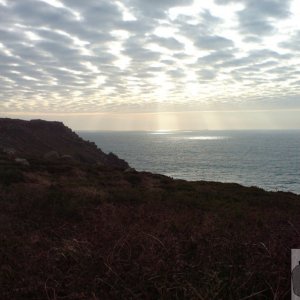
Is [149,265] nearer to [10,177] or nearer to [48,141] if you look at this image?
[10,177]

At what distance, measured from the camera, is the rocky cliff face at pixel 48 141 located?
181 ft

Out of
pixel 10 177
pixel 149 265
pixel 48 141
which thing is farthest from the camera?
pixel 48 141

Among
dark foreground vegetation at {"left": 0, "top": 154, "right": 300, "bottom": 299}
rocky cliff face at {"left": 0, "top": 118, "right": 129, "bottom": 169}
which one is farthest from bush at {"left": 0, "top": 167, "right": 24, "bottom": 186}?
rocky cliff face at {"left": 0, "top": 118, "right": 129, "bottom": 169}

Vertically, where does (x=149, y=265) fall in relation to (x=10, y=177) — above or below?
above

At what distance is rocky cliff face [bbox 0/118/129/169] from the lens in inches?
2178

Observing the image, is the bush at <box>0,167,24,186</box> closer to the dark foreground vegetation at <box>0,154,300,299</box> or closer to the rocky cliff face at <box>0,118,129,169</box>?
the dark foreground vegetation at <box>0,154,300,299</box>

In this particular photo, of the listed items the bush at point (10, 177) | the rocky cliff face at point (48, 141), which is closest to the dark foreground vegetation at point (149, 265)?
the bush at point (10, 177)

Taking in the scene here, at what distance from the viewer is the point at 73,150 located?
211ft

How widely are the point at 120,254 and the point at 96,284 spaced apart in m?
0.88

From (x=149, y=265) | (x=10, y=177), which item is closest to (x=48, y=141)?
(x=10, y=177)

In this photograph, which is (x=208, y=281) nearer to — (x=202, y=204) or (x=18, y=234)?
(x=18, y=234)

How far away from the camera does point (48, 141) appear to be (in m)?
65.7

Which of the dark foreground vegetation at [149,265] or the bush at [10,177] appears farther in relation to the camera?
the bush at [10,177]

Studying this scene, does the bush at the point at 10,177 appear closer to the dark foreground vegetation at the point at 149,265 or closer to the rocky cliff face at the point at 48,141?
the dark foreground vegetation at the point at 149,265
